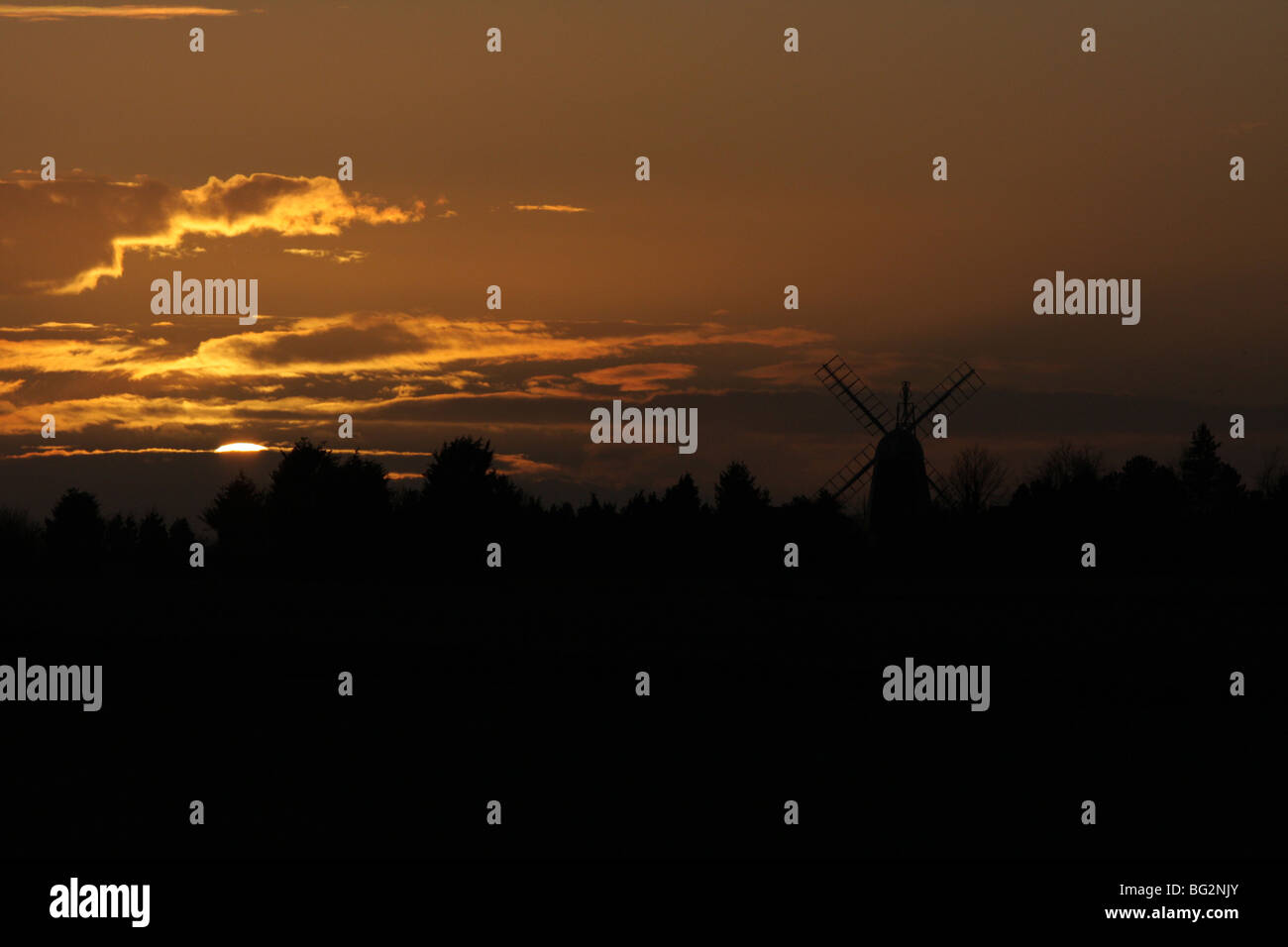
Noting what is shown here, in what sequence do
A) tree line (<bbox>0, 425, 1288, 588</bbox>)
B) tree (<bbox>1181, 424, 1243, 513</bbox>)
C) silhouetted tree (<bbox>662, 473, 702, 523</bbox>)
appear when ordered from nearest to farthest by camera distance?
tree line (<bbox>0, 425, 1288, 588</bbox>), silhouetted tree (<bbox>662, 473, 702, 523</bbox>), tree (<bbox>1181, 424, 1243, 513</bbox>)

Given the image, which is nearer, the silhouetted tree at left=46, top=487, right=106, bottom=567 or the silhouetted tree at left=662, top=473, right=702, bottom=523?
the silhouetted tree at left=662, top=473, right=702, bottom=523

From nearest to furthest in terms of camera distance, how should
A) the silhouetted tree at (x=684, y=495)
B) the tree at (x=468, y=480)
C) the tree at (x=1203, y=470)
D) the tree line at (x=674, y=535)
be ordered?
the tree line at (x=674, y=535), the tree at (x=468, y=480), the silhouetted tree at (x=684, y=495), the tree at (x=1203, y=470)

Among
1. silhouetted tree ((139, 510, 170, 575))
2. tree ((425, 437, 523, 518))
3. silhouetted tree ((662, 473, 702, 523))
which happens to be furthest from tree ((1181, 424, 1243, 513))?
silhouetted tree ((139, 510, 170, 575))

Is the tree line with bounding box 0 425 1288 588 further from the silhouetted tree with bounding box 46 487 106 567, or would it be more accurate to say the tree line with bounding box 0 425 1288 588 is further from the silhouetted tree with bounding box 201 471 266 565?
the silhouetted tree with bounding box 46 487 106 567

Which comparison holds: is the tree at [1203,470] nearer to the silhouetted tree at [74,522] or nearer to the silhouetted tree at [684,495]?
the silhouetted tree at [684,495]

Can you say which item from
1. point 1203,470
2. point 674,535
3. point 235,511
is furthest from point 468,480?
point 1203,470

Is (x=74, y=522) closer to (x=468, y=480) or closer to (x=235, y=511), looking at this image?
(x=235, y=511)

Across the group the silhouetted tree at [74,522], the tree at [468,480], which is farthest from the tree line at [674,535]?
the silhouetted tree at [74,522]

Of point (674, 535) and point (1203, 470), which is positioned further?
point (1203, 470)

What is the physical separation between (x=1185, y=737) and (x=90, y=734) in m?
22.8
